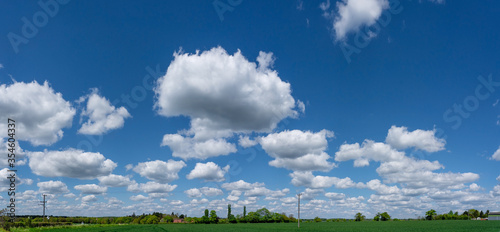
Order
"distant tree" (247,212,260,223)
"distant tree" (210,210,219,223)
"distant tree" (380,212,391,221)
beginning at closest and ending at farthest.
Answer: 1. "distant tree" (210,210,219,223)
2. "distant tree" (247,212,260,223)
3. "distant tree" (380,212,391,221)

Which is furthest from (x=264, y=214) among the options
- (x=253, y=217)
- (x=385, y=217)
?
(x=385, y=217)

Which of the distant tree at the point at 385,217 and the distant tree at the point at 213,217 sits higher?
the distant tree at the point at 213,217

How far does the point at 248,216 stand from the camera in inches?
5551

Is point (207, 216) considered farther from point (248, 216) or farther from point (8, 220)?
point (8, 220)

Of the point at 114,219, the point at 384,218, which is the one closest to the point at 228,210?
the point at 114,219

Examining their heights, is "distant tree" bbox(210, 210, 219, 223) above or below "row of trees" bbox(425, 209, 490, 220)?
above

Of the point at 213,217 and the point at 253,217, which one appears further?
the point at 253,217

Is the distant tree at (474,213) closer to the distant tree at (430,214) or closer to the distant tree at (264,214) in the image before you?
the distant tree at (430,214)

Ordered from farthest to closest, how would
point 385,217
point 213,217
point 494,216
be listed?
point 385,217 < point 494,216 < point 213,217

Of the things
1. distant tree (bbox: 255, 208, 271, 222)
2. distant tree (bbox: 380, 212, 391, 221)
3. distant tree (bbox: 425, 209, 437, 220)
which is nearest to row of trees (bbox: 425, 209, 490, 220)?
distant tree (bbox: 425, 209, 437, 220)

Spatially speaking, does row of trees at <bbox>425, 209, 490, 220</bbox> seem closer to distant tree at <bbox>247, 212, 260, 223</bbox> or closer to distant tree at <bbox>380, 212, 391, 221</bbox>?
distant tree at <bbox>380, 212, 391, 221</bbox>

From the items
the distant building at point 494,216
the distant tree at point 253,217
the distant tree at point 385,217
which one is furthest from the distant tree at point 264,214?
the distant building at point 494,216

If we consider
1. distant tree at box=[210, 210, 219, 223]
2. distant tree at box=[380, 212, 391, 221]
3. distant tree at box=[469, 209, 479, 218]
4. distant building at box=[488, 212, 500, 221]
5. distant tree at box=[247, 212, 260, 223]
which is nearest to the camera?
distant tree at box=[210, 210, 219, 223]

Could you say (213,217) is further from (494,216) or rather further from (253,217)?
(494,216)
